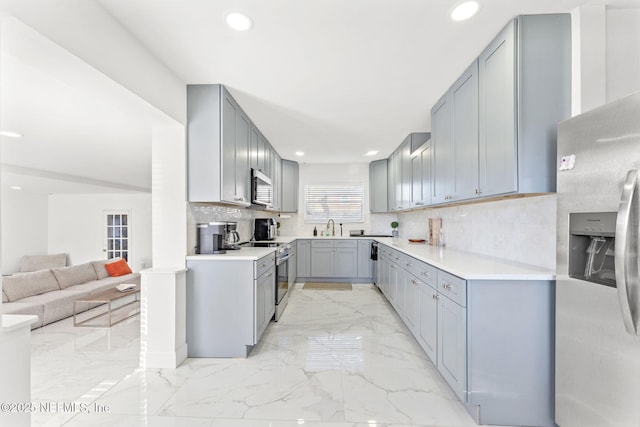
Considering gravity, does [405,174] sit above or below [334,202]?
above

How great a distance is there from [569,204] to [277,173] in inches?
160

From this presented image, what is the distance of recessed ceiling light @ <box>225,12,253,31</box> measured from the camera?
158 cm

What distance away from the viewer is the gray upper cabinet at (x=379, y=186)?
211 inches

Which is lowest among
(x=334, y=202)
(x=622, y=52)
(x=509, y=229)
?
(x=509, y=229)

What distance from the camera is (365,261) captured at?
5203 mm

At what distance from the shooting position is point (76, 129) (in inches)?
116

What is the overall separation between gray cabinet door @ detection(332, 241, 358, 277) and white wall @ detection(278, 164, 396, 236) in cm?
71

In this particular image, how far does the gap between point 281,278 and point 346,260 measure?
2005mm

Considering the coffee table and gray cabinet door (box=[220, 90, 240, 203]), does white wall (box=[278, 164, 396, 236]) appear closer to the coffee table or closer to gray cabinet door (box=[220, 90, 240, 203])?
the coffee table

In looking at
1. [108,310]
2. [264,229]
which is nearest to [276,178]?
[264,229]

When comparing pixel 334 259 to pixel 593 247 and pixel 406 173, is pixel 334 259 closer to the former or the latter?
pixel 406 173

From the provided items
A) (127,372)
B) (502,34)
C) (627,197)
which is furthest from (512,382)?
(127,372)

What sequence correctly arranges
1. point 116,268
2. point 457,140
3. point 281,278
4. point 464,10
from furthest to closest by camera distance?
point 116,268, point 281,278, point 457,140, point 464,10

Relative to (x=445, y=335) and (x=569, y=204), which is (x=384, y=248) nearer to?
(x=445, y=335)
